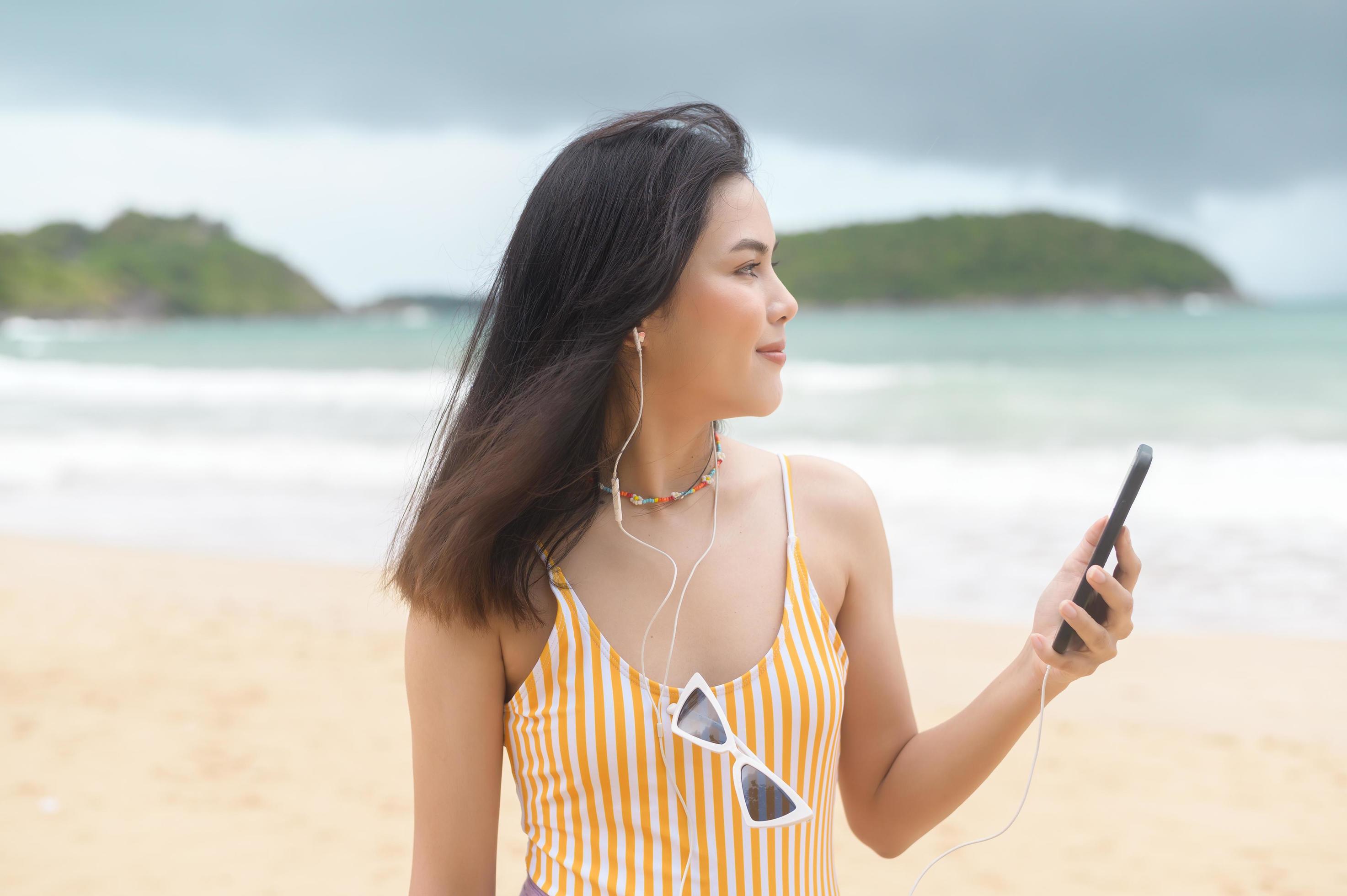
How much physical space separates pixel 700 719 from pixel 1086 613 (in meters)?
0.55

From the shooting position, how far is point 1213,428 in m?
14.2

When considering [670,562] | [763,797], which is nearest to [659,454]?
[670,562]

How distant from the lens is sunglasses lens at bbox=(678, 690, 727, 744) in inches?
59.4

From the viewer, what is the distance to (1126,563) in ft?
4.93

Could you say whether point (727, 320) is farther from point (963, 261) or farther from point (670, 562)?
point (963, 261)

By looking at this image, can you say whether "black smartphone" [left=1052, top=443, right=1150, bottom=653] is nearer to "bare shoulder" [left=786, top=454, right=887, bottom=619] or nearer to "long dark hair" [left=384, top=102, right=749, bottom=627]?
"bare shoulder" [left=786, top=454, right=887, bottom=619]

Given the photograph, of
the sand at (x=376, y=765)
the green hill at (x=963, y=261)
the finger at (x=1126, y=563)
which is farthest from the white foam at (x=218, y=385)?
the green hill at (x=963, y=261)

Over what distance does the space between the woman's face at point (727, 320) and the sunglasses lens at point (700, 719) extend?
41 cm

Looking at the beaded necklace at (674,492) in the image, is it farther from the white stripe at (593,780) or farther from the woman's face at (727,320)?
the white stripe at (593,780)

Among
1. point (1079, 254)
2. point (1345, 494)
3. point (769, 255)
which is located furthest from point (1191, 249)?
point (769, 255)

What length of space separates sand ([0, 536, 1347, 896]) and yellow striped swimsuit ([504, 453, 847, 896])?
97.5 inches

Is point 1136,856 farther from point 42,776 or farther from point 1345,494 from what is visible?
point 1345,494

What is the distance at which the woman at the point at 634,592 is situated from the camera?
1548 mm

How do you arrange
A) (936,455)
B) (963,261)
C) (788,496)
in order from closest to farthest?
(788,496) < (936,455) < (963,261)
